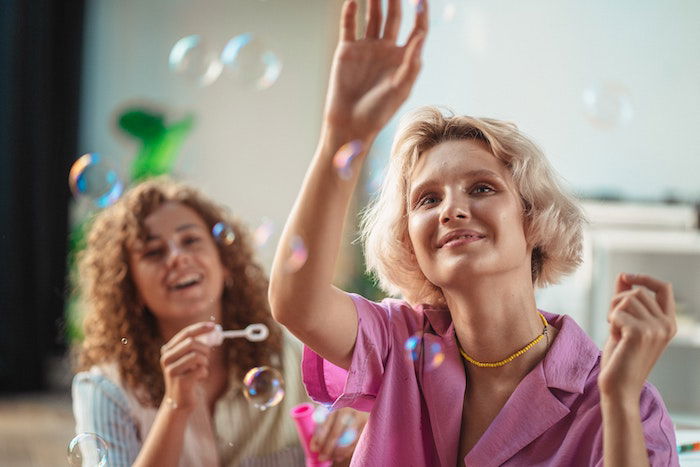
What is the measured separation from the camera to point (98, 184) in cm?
144

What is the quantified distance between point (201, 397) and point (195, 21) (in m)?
2.91

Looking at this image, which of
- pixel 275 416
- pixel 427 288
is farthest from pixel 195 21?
pixel 427 288

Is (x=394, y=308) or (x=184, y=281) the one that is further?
(x=184, y=281)

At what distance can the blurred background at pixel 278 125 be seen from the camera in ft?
9.84

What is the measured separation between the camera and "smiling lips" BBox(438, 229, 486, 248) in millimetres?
797

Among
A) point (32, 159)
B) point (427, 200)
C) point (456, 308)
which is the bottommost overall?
point (32, 159)

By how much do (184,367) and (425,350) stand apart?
36cm

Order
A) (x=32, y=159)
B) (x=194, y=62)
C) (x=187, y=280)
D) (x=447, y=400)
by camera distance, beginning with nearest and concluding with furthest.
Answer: (x=447, y=400) → (x=187, y=280) → (x=194, y=62) → (x=32, y=159)

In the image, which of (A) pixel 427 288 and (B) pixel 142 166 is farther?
(B) pixel 142 166

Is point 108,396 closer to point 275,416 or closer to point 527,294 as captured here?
point 275,416

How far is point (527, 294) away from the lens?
2.84ft

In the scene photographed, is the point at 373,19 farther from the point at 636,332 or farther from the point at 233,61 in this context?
the point at 233,61

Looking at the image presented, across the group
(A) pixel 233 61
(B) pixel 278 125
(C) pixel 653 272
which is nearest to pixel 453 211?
(A) pixel 233 61

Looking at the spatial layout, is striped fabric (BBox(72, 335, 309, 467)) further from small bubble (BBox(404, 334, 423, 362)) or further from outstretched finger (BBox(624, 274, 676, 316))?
outstretched finger (BBox(624, 274, 676, 316))
